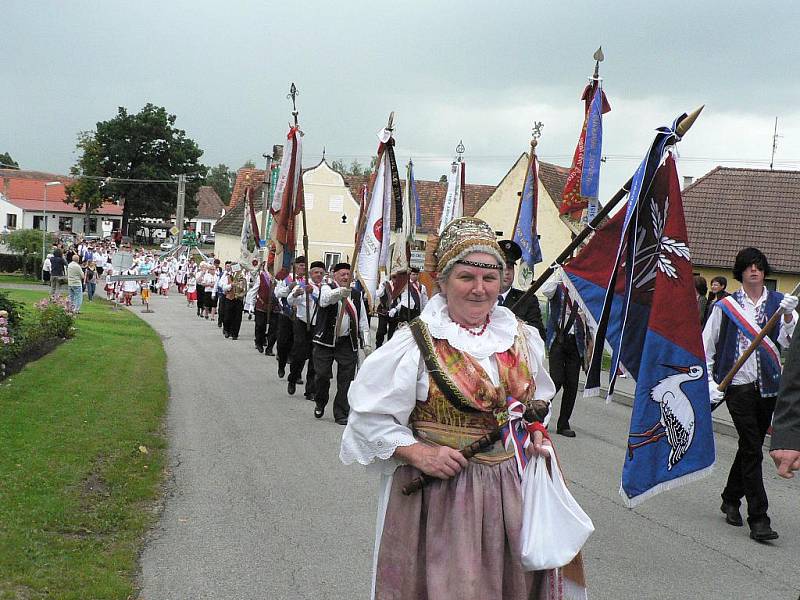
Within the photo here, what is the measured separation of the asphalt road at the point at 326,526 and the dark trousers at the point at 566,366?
21.5 inches

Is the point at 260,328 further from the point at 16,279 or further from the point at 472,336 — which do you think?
the point at 16,279

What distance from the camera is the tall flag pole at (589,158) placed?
39.5ft

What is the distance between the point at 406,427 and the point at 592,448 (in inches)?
278

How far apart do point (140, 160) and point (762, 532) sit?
91.7m

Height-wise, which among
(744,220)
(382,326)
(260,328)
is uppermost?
(744,220)

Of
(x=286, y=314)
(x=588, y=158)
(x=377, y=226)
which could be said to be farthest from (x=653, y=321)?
(x=286, y=314)

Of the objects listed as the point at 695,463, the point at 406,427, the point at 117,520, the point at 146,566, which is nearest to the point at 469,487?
the point at 406,427

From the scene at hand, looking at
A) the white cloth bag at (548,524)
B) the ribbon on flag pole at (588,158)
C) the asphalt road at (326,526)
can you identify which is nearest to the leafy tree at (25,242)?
the asphalt road at (326,526)

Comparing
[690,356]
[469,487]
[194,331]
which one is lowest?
[194,331]

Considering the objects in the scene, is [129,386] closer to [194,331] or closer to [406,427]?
[406,427]

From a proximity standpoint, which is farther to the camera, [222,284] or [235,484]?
[222,284]

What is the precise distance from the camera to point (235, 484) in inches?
316

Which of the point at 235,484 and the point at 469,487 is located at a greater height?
the point at 469,487

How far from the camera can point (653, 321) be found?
5395 mm
